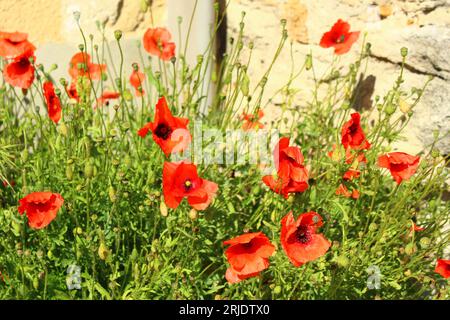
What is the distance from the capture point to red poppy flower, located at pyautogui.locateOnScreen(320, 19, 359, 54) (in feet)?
8.36

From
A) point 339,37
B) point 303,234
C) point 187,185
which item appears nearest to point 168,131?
point 187,185

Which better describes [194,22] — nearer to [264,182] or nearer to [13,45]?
[13,45]

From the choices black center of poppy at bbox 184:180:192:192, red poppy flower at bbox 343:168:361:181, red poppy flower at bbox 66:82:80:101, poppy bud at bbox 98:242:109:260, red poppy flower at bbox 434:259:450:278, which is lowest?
red poppy flower at bbox 434:259:450:278

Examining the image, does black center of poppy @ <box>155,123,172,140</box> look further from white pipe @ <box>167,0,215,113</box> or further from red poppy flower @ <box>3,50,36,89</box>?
white pipe @ <box>167,0,215,113</box>

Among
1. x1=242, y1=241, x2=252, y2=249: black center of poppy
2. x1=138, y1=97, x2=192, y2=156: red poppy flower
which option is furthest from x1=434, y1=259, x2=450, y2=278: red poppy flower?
x1=138, y1=97, x2=192, y2=156: red poppy flower

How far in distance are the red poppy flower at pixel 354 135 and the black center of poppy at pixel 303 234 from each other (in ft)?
1.31

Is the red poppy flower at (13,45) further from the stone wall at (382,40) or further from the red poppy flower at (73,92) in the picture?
the stone wall at (382,40)

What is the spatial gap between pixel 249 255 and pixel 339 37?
3.89 feet

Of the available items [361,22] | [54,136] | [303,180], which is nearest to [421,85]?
[361,22]

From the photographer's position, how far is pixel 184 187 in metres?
1.77

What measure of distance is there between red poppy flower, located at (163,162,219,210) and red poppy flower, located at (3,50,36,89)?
82 centimetres

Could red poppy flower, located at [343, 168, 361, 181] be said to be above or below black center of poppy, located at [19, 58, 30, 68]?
below

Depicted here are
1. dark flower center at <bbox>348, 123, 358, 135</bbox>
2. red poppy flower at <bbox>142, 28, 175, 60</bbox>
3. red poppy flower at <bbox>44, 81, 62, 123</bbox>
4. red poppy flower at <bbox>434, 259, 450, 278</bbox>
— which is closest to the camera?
red poppy flower at <bbox>434, 259, 450, 278</bbox>

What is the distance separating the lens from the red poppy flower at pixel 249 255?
1726 millimetres
